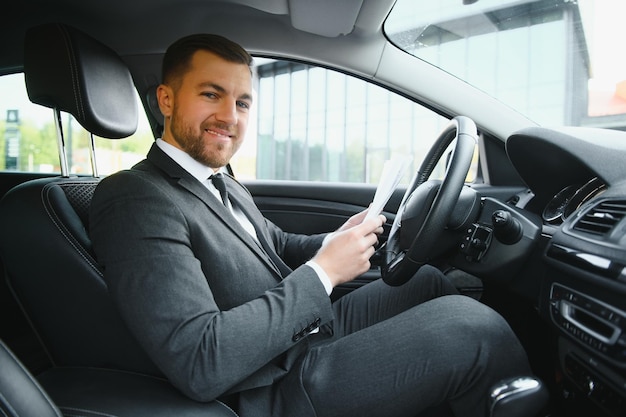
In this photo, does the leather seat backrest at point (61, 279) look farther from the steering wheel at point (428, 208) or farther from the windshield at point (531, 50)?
the windshield at point (531, 50)

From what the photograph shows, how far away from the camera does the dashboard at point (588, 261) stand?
2.81 ft

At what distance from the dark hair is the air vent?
0.98 metres

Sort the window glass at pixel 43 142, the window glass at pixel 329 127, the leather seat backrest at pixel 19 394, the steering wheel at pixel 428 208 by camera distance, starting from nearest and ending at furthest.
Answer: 1. the leather seat backrest at pixel 19 394
2. the steering wheel at pixel 428 208
3. the window glass at pixel 43 142
4. the window glass at pixel 329 127

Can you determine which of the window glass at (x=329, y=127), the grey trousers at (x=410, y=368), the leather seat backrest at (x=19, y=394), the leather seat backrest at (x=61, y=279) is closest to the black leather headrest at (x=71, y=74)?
the leather seat backrest at (x=61, y=279)

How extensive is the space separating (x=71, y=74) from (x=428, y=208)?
1060 mm

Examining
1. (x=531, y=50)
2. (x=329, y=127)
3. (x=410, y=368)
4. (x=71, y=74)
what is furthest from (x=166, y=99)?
(x=329, y=127)

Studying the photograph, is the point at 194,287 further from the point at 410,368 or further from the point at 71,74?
the point at 71,74

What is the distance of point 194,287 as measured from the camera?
0.91 metres

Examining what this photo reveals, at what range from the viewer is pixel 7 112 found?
2.01 m

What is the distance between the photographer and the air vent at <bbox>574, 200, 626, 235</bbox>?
0.96m

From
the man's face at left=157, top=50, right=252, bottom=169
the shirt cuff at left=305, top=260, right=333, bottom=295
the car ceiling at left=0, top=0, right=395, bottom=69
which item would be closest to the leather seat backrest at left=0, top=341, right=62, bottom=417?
the shirt cuff at left=305, top=260, right=333, bottom=295

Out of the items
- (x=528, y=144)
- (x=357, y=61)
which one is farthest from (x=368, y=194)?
(x=528, y=144)

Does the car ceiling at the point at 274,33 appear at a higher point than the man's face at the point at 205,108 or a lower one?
higher

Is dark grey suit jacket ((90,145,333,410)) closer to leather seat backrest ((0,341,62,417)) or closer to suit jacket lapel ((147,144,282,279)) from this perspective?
suit jacket lapel ((147,144,282,279))
